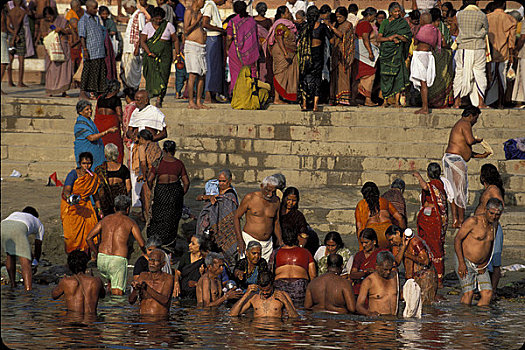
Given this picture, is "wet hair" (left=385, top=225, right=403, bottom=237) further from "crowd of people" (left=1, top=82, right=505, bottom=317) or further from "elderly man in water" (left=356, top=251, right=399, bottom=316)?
"elderly man in water" (left=356, top=251, right=399, bottom=316)

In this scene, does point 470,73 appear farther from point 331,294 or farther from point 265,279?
point 265,279

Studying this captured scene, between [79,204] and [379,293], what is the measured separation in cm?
401

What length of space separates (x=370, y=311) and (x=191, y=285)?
202cm

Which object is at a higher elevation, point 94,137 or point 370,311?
point 94,137

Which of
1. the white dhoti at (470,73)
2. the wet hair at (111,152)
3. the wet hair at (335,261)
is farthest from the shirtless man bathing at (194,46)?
the wet hair at (335,261)

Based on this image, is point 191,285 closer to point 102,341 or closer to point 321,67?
point 102,341

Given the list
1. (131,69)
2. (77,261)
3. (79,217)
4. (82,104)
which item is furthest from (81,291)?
(131,69)

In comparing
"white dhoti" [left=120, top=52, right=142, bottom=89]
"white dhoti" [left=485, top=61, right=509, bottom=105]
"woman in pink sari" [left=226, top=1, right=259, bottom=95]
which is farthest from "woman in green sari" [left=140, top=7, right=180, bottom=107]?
"white dhoti" [left=485, top=61, right=509, bottom=105]

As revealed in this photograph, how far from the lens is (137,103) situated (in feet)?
46.1

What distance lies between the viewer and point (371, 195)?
12031mm

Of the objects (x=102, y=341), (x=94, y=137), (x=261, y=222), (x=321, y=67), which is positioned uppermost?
(x=321, y=67)

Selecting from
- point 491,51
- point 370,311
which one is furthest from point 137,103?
point 491,51

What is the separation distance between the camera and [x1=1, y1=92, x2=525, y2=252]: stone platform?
15.4 metres

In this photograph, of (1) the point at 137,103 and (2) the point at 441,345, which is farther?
(1) the point at 137,103
